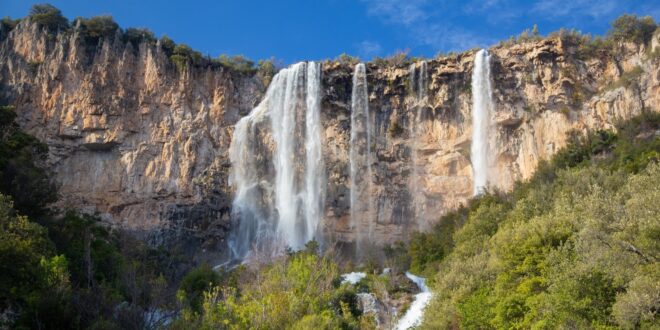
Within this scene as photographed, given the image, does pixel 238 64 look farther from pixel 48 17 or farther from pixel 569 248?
pixel 569 248

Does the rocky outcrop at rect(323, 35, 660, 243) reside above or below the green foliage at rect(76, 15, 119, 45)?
below

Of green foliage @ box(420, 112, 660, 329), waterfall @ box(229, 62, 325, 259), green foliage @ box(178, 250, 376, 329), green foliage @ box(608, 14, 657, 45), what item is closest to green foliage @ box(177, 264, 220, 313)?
green foliage @ box(178, 250, 376, 329)

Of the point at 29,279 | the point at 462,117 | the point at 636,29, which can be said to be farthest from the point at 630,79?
the point at 29,279

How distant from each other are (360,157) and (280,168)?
5.91 meters

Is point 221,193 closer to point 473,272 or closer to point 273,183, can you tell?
point 273,183

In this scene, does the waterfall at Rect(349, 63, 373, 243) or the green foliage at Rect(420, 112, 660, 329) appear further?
the waterfall at Rect(349, 63, 373, 243)

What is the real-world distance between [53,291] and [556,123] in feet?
113

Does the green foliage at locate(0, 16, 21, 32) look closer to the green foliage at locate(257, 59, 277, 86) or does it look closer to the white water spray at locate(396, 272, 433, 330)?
the green foliage at locate(257, 59, 277, 86)

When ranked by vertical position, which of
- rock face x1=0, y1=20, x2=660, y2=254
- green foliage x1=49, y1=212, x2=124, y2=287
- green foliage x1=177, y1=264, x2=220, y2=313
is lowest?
green foliage x1=177, y1=264, x2=220, y2=313

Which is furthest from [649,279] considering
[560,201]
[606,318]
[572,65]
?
[572,65]

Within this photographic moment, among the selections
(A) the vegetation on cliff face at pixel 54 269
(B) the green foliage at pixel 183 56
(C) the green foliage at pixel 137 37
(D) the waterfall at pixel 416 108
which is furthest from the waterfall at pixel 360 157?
(C) the green foliage at pixel 137 37

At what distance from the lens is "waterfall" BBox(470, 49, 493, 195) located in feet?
150

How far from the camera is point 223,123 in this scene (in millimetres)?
48375

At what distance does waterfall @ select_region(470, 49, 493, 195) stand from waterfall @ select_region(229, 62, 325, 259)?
1099cm
